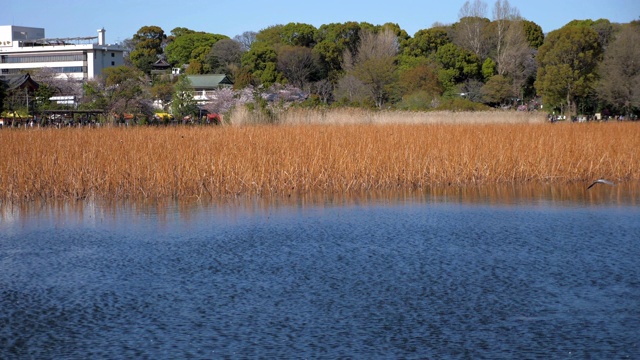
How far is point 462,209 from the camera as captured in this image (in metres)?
10.7

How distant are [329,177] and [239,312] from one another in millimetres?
7227

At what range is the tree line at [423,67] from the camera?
120 ft

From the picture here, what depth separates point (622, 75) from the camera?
120 feet

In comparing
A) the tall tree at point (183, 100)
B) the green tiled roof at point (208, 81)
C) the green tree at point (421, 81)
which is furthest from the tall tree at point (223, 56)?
the tall tree at point (183, 100)

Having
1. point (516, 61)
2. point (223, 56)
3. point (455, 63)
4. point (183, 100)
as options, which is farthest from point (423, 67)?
point (223, 56)

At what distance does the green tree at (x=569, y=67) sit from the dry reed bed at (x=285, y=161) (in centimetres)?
2215

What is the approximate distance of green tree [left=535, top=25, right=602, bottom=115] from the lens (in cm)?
3791

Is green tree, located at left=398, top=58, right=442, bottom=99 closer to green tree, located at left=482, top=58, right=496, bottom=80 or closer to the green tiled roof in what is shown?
→ green tree, located at left=482, top=58, right=496, bottom=80

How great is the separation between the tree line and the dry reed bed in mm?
15340

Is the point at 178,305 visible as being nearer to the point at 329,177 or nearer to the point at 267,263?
the point at 267,263

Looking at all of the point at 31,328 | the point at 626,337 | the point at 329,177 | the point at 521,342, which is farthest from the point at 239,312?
the point at 329,177

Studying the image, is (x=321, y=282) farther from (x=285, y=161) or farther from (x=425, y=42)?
(x=425, y=42)

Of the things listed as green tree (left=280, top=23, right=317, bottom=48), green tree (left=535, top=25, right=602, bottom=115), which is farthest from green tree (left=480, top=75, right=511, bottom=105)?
green tree (left=280, top=23, right=317, bottom=48)

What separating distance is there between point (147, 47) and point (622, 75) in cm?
4848
